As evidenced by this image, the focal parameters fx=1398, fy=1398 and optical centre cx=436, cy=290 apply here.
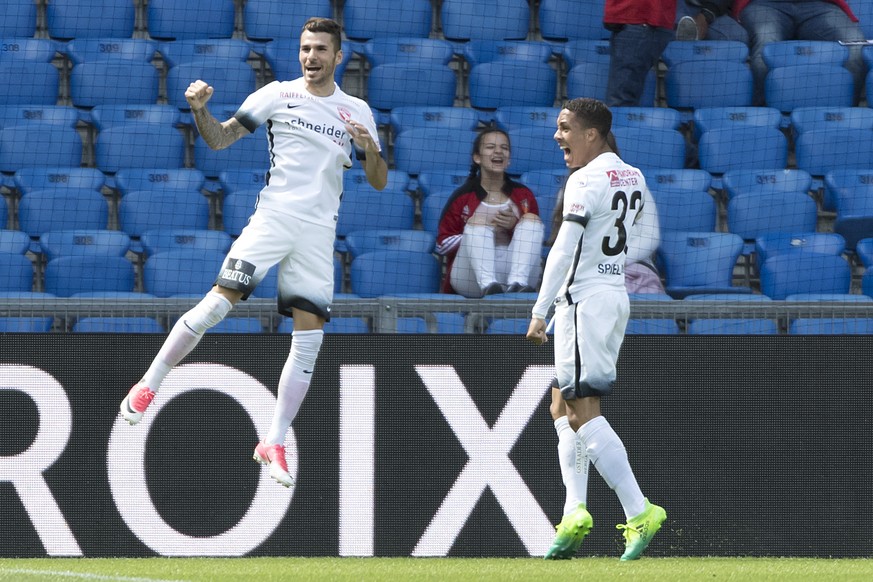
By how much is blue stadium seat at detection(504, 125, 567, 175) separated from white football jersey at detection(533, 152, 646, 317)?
3767 mm

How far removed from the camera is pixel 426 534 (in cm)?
683

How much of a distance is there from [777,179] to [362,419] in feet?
13.8

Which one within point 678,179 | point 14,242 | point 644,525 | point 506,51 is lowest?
point 644,525

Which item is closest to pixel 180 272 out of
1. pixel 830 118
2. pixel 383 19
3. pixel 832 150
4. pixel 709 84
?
pixel 383 19

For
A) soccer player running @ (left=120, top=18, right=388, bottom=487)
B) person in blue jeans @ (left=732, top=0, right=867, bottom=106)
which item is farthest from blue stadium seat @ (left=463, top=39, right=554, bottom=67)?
soccer player running @ (left=120, top=18, right=388, bottom=487)

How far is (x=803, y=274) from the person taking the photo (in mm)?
8758

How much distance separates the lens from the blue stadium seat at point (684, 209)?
30.9 ft

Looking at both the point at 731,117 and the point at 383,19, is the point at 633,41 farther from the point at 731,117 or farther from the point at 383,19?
the point at 383,19

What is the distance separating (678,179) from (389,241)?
7.11 feet

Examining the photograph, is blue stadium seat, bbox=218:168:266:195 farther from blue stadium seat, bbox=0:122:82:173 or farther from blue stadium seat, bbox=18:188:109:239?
blue stadium seat, bbox=0:122:82:173

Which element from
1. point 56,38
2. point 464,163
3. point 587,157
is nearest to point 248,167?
point 464,163

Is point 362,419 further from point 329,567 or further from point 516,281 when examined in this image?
point 516,281

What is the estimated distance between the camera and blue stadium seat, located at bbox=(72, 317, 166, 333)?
709cm

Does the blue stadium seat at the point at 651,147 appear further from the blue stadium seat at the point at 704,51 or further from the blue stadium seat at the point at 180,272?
the blue stadium seat at the point at 180,272
